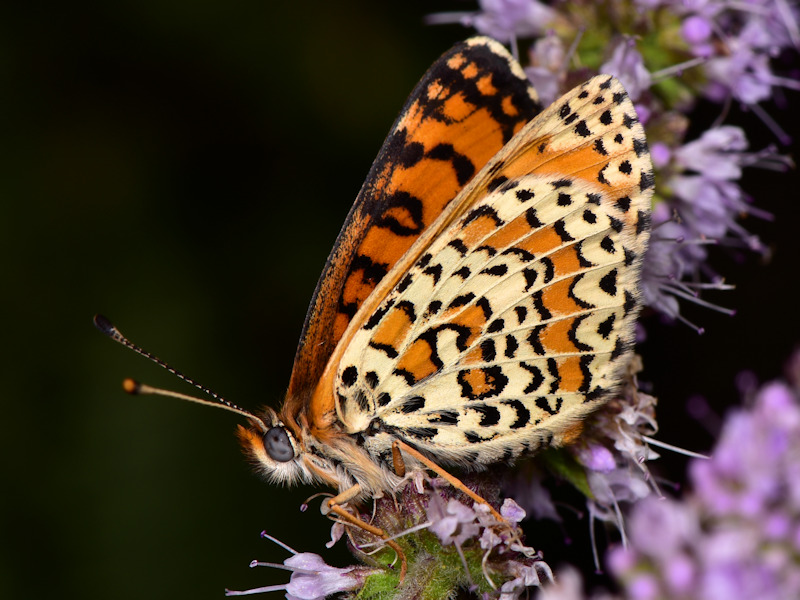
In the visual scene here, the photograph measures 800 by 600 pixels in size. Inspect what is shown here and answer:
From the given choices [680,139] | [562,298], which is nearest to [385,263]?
[562,298]

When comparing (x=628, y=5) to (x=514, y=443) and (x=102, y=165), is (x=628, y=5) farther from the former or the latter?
(x=102, y=165)

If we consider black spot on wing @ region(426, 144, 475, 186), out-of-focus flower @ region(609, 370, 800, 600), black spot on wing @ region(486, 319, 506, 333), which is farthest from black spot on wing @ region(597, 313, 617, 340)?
out-of-focus flower @ region(609, 370, 800, 600)

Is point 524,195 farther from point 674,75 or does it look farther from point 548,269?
point 674,75

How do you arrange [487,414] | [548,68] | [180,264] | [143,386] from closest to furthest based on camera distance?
[487,414], [143,386], [548,68], [180,264]

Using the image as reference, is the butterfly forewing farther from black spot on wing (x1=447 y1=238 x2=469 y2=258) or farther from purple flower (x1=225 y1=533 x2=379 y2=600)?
purple flower (x1=225 y1=533 x2=379 y2=600)

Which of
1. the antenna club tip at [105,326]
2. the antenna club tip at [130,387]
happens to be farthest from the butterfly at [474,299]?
the antenna club tip at [105,326]

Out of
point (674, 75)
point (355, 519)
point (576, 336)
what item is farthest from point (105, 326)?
point (674, 75)
